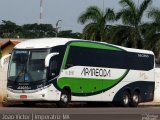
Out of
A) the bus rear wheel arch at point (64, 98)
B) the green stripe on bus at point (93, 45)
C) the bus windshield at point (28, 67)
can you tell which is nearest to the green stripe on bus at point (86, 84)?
→ the bus rear wheel arch at point (64, 98)

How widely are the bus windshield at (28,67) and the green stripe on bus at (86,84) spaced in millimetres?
1246

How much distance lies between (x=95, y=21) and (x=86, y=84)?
2061 centimetres

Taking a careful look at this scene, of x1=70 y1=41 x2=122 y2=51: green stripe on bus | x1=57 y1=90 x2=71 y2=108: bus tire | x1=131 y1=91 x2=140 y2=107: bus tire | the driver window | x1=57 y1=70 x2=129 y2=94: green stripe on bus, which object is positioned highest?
x1=70 y1=41 x2=122 y2=51: green stripe on bus

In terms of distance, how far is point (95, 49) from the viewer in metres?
28.4

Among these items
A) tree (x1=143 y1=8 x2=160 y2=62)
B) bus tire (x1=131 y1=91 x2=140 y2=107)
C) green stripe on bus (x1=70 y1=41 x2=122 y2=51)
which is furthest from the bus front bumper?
tree (x1=143 y1=8 x2=160 y2=62)

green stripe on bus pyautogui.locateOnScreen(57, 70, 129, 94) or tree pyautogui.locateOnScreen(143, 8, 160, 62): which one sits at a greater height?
tree pyautogui.locateOnScreen(143, 8, 160, 62)

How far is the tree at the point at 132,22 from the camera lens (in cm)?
4478

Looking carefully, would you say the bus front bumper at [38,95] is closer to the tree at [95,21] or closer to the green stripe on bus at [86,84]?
the green stripe on bus at [86,84]

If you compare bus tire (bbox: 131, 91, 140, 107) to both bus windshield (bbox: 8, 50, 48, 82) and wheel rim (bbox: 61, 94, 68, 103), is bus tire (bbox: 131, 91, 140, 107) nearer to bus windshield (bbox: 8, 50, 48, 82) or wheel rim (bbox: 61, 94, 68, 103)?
wheel rim (bbox: 61, 94, 68, 103)

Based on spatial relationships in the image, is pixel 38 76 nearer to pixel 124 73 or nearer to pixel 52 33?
pixel 124 73

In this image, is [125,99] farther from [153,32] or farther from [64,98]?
[153,32]

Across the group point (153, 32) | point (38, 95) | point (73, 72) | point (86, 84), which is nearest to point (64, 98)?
point (73, 72)

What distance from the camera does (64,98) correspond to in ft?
86.5

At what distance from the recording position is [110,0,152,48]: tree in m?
44.8
